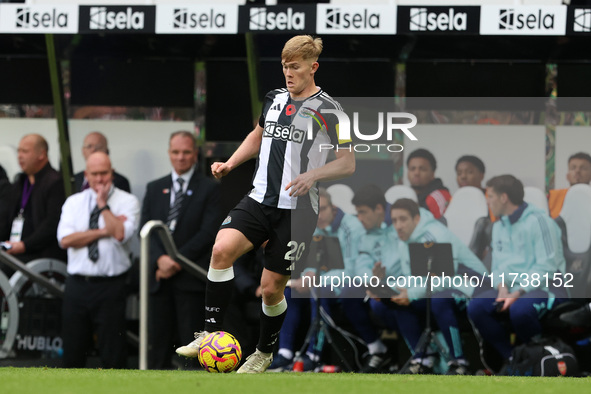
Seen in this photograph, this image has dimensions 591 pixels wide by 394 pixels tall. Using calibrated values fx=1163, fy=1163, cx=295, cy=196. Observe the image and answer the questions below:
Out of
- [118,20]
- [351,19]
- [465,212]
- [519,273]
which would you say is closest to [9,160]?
[118,20]

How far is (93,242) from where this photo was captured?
31.0 ft

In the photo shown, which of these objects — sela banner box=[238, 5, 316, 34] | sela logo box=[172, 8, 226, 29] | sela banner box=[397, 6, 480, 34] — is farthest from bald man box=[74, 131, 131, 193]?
sela banner box=[397, 6, 480, 34]

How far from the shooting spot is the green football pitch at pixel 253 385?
516 centimetres

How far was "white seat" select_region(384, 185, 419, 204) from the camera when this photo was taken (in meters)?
9.24

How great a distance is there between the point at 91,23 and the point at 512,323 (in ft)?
13.3

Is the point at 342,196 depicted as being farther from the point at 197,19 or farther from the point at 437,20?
the point at 197,19

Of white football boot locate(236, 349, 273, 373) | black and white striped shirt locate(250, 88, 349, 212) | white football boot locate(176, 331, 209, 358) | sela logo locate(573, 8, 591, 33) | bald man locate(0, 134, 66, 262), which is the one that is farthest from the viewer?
bald man locate(0, 134, 66, 262)

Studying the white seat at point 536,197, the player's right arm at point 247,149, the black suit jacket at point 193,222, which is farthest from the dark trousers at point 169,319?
the player's right arm at point 247,149

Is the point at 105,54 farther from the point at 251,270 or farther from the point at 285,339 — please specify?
the point at 285,339

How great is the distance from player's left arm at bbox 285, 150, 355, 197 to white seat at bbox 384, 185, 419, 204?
2604 mm

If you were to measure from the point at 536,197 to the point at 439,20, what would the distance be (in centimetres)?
158

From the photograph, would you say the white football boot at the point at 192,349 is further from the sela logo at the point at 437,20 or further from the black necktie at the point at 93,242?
the sela logo at the point at 437,20

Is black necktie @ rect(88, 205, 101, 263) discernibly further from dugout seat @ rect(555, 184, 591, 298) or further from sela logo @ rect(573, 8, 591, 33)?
sela logo @ rect(573, 8, 591, 33)

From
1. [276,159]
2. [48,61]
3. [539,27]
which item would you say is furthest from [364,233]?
[48,61]
